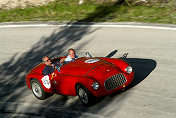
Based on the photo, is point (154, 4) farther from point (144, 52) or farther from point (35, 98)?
point (35, 98)

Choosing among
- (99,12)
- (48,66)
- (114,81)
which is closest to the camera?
(114,81)

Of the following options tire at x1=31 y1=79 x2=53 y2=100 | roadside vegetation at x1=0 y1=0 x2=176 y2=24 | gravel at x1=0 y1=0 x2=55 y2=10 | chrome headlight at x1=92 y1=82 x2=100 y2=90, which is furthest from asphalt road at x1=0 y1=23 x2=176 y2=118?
gravel at x1=0 y1=0 x2=55 y2=10

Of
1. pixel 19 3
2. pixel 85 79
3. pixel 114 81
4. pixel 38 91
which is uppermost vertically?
pixel 19 3

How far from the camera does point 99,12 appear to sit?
60.8 ft

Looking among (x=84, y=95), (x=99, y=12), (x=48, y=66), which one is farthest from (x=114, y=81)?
(x=99, y=12)

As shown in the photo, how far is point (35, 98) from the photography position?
9.48 meters

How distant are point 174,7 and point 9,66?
34.4 ft

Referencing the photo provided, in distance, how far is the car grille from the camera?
25.8 feet

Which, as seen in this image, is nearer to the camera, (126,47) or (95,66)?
(95,66)

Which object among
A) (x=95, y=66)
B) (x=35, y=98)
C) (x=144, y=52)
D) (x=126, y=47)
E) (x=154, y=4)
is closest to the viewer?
(x=95, y=66)

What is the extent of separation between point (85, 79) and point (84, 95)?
0.51m

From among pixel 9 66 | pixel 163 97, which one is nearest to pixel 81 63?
pixel 163 97

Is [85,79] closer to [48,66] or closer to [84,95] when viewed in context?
[84,95]

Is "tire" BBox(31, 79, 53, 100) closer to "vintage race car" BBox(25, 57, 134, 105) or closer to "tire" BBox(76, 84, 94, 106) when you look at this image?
"vintage race car" BBox(25, 57, 134, 105)
